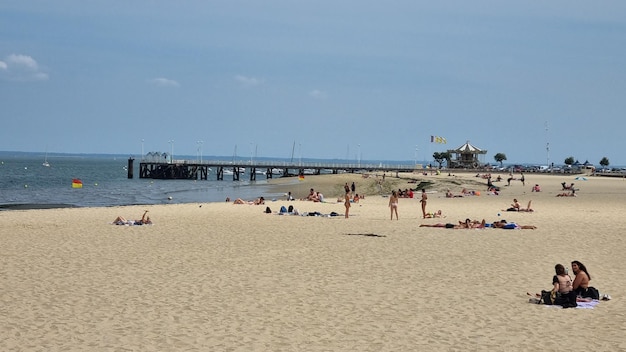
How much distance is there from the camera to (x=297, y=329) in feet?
28.3

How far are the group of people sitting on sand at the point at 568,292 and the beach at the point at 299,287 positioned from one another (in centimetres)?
17

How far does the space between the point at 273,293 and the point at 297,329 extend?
2.21 m

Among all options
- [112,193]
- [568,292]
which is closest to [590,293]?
[568,292]

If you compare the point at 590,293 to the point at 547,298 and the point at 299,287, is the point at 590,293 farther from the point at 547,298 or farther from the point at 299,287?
the point at 299,287

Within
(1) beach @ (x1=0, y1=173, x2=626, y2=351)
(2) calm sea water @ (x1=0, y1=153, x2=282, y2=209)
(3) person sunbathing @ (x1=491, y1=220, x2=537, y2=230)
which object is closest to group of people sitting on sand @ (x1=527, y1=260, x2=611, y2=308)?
(1) beach @ (x1=0, y1=173, x2=626, y2=351)

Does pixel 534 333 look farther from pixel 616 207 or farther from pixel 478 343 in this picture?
pixel 616 207

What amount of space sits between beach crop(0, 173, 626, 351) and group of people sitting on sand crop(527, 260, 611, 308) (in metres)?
0.17

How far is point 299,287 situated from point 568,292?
4097 mm

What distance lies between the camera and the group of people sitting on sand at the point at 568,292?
398 inches

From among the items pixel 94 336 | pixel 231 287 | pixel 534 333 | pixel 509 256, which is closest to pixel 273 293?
pixel 231 287

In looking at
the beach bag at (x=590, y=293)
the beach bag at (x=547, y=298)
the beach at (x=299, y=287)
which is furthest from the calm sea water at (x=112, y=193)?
the beach bag at (x=590, y=293)

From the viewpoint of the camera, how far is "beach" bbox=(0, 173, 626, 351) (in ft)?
27.0

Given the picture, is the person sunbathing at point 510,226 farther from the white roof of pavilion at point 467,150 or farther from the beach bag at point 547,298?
the white roof of pavilion at point 467,150

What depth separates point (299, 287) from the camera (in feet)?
37.1
